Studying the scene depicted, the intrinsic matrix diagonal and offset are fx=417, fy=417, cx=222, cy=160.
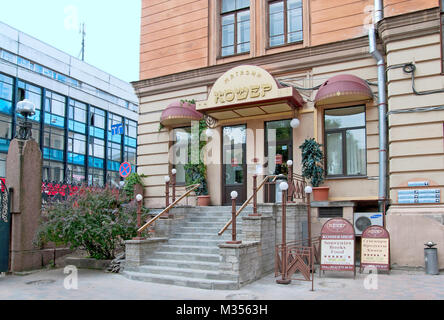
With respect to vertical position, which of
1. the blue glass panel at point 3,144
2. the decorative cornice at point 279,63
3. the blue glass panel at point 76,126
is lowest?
the blue glass panel at point 3,144

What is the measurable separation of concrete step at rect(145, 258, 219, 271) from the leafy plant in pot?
4241 mm

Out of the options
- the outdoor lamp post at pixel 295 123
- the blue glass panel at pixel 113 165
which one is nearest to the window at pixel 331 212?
the outdoor lamp post at pixel 295 123

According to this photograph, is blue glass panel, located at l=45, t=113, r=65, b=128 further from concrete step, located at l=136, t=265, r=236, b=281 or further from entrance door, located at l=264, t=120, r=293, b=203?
concrete step, located at l=136, t=265, r=236, b=281

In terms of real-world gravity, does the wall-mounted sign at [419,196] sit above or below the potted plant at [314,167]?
below

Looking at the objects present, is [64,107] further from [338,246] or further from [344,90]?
[338,246]

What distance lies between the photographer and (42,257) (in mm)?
11641

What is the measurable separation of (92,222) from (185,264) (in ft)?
9.34

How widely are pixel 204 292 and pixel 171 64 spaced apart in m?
10.2

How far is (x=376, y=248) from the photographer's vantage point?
10.2 m

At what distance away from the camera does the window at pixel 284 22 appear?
46.3 feet

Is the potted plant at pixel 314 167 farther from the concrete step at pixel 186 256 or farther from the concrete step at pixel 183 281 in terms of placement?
the concrete step at pixel 183 281

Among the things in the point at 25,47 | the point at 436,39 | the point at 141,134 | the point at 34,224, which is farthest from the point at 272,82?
the point at 25,47

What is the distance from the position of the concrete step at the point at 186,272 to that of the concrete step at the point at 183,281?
120 mm

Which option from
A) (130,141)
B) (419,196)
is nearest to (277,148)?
(419,196)
